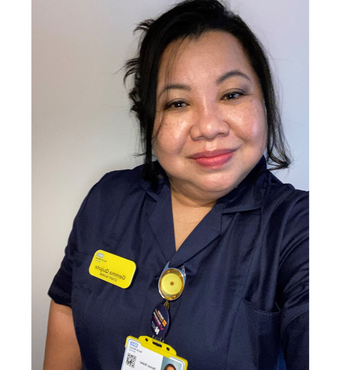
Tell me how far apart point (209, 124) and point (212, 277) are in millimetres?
390

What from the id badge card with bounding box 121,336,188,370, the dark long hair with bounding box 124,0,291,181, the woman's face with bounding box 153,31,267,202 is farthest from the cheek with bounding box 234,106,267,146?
the id badge card with bounding box 121,336,188,370

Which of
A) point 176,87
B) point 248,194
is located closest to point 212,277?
point 248,194

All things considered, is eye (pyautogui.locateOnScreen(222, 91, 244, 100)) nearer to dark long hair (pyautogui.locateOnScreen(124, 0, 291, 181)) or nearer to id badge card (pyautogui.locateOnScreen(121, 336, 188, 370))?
dark long hair (pyautogui.locateOnScreen(124, 0, 291, 181))

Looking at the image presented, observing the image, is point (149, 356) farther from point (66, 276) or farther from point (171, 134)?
point (171, 134)

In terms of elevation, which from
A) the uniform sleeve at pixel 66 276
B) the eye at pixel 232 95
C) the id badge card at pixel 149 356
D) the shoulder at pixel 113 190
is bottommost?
the id badge card at pixel 149 356

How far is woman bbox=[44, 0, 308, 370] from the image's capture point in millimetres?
732

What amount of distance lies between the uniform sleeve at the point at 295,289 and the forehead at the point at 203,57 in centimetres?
41

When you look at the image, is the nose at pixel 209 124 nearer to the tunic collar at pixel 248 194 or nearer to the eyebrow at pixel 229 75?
the eyebrow at pixel 229 75

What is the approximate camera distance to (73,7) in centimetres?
131

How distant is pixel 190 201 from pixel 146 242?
0.61ft

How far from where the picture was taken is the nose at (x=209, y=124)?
0.78m

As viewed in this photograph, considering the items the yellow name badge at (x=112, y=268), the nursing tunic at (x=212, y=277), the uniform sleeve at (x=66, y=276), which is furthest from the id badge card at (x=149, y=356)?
the uniform sleeve at (x=66, y=276)

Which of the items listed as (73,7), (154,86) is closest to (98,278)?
(154,86)
